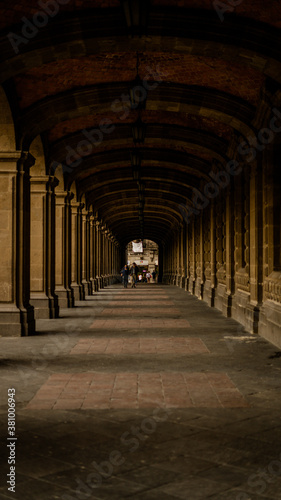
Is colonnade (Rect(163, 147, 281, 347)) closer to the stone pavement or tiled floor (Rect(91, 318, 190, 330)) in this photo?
the stone pavement

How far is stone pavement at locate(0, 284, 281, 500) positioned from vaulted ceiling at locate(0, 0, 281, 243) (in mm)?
4554

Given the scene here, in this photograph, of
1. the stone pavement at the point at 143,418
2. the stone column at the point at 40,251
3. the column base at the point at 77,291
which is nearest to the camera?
the stone pavement at the point at 143,418

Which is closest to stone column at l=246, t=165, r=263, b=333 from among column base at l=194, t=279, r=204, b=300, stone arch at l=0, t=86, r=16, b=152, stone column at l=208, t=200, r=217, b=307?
stone arch at l=0, t=86, r=16, b=152

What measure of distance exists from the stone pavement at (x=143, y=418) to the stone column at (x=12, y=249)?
0.65 meters

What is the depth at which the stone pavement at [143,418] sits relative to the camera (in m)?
3.46

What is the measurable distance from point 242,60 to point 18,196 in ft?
15.9

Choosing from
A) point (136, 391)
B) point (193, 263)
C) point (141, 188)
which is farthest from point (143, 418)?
point (193, 263)

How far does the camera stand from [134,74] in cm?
1063

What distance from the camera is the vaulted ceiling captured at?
788 cm

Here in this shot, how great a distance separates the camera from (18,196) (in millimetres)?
10734

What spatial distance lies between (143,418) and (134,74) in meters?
7.49

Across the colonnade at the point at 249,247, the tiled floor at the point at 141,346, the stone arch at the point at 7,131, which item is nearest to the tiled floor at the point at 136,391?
the tiled floor at the point at 141,346

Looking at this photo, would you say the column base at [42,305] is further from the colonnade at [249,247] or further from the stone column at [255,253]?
the stone column at [255,253]

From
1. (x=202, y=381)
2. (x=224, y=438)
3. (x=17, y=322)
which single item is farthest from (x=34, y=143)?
(x=224, y=438)
